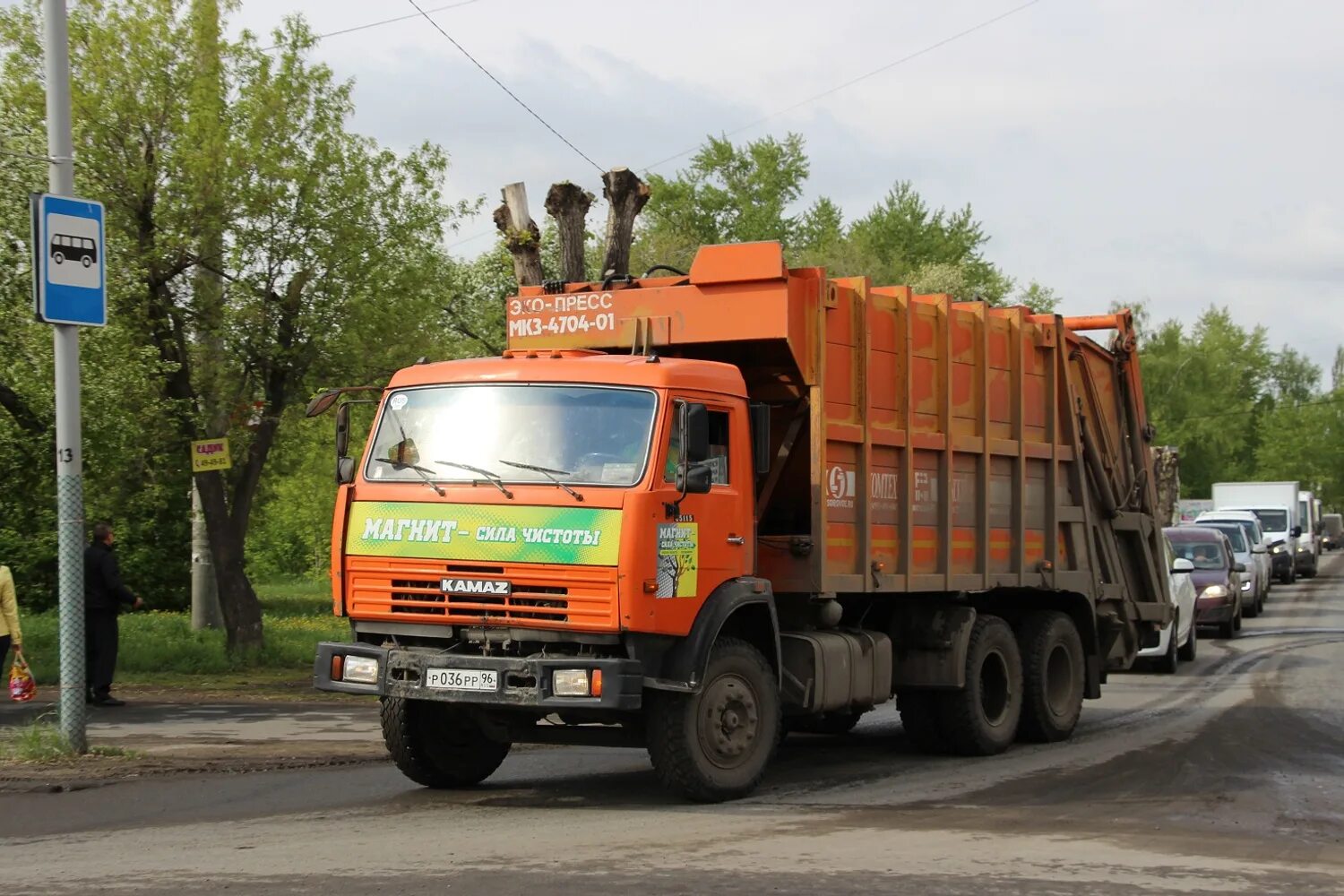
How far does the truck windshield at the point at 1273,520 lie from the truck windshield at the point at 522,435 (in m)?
41.4

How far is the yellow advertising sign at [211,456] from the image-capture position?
17.4 m

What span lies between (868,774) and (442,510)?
12.9ft

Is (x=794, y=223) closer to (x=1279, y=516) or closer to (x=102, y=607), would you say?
(x=1279, y=516)

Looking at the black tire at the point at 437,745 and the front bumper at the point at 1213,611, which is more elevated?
the black tire at the point at 437,745

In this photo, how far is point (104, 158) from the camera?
17719 millimetres

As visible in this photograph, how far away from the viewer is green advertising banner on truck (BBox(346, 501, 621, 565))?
9.08 metres

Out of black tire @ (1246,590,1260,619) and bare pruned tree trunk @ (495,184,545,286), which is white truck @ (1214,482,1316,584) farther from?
bare pruned tree trunk @ (495,184,545,286)

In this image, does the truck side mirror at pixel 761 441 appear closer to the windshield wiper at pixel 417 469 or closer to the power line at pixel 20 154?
the windshield wiper at pixel 417 469

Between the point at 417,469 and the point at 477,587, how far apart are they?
0.90 metres

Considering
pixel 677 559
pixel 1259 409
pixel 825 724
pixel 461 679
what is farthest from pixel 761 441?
pixel 1259 409

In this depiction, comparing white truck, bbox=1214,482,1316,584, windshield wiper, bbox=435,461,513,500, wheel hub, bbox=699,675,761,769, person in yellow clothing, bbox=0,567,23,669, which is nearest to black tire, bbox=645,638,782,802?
wheel hub, bbox=699,675,761,769

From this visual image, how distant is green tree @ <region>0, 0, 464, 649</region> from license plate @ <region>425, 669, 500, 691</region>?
9.19 m

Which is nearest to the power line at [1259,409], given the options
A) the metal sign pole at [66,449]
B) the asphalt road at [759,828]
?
the asphalt road at [759,828]

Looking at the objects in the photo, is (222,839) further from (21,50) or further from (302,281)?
(21,50)
